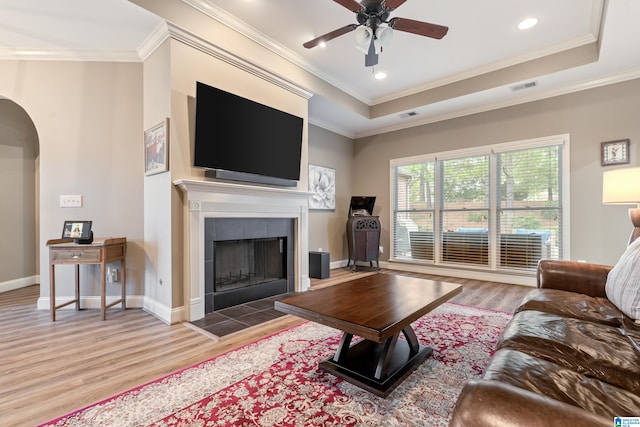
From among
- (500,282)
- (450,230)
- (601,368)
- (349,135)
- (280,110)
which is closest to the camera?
(601,368)

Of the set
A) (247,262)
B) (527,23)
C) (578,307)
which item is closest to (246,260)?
(247,262)

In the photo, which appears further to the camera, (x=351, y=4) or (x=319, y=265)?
(x=319, y=265)

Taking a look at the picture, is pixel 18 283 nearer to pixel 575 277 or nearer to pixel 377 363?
pixel 377 363

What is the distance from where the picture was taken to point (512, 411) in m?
0.64

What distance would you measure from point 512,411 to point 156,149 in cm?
319

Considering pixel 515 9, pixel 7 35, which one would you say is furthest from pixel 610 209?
pixel 7 35

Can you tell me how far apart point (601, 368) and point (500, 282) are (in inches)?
146

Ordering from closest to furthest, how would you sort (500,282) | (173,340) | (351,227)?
1. (173,340)
2. (500,282)
3. (351,227)

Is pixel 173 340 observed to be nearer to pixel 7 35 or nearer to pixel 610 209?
pixel 7 35

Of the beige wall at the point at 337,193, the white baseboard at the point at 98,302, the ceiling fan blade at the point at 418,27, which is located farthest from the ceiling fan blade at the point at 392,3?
the white baseboard at the point at 98,302

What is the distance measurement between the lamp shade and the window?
1.63 meters

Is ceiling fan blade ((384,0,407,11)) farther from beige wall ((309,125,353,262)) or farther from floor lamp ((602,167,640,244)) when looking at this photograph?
beige wall ((309,125,353,262))

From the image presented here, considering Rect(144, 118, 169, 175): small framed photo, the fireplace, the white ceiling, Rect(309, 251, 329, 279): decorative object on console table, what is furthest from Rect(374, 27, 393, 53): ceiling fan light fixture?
Rect(309, 251, 329, 279): decorative object on console table

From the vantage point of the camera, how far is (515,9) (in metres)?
2.89
